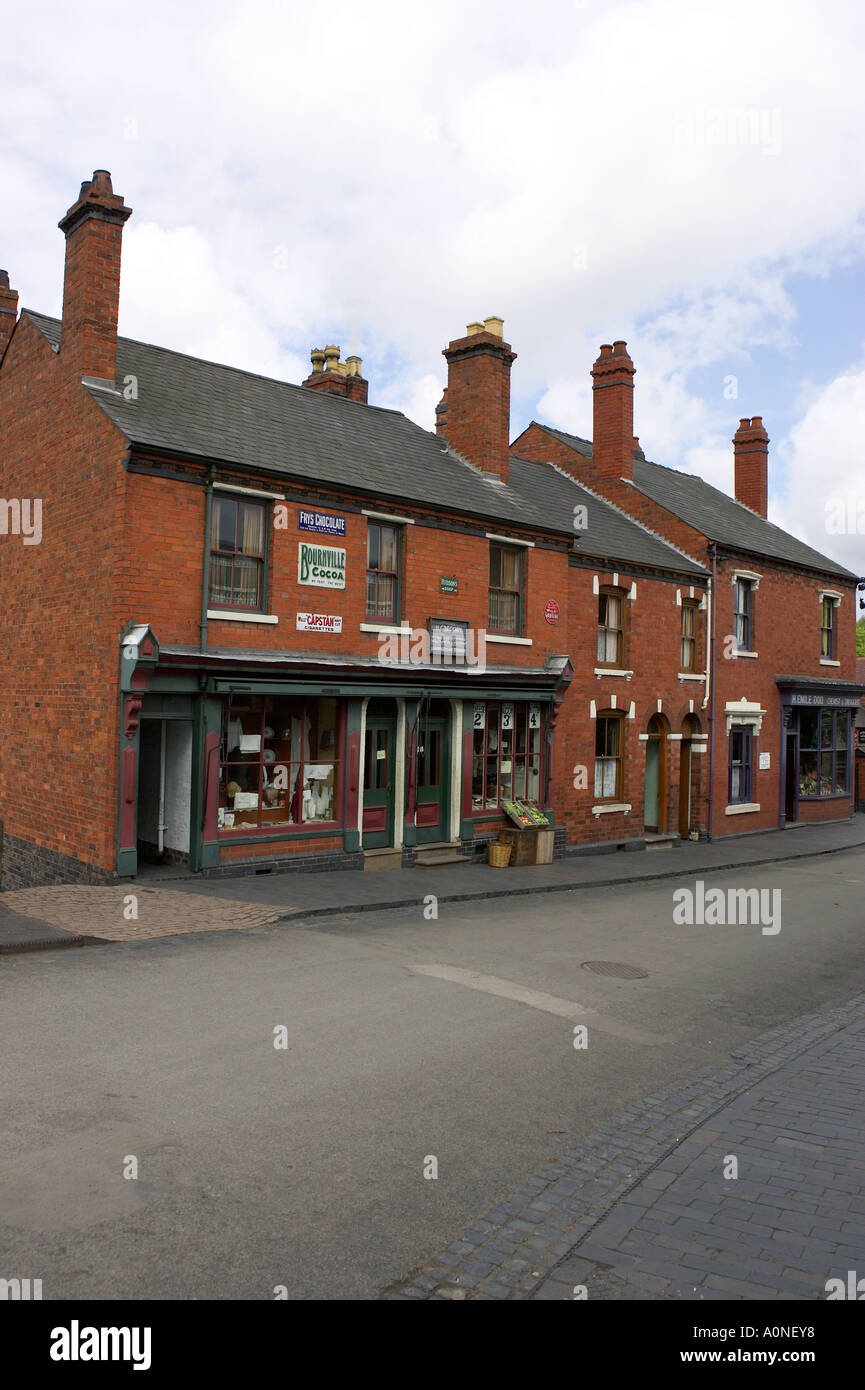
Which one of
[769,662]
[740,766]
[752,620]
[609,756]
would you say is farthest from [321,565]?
[769,662]

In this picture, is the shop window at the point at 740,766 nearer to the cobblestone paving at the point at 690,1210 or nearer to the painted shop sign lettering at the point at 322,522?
the painted shop sign lettering at the point at 322,522

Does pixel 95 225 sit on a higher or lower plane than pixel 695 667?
higher

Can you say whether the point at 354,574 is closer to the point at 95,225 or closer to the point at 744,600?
the point at 95,225

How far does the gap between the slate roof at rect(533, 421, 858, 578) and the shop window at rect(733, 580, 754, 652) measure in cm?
103

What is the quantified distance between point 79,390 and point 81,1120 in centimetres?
1184

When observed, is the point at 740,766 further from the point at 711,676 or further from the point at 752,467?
the point at 752,467

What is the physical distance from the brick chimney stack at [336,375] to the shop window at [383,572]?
29.4 ft

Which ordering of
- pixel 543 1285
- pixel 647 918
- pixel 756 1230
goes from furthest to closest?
1. pixel 647 918
2. pixel 756 1230
3. pixel 543 1285

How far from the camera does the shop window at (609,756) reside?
2231 centimetres

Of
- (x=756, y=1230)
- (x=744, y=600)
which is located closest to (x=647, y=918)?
(x=756, y=1230)

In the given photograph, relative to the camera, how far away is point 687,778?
2550 cm

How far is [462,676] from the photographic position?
1788 centimetres

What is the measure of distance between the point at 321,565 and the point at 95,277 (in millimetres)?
5425

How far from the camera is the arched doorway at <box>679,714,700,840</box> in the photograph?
25406 millimetres
